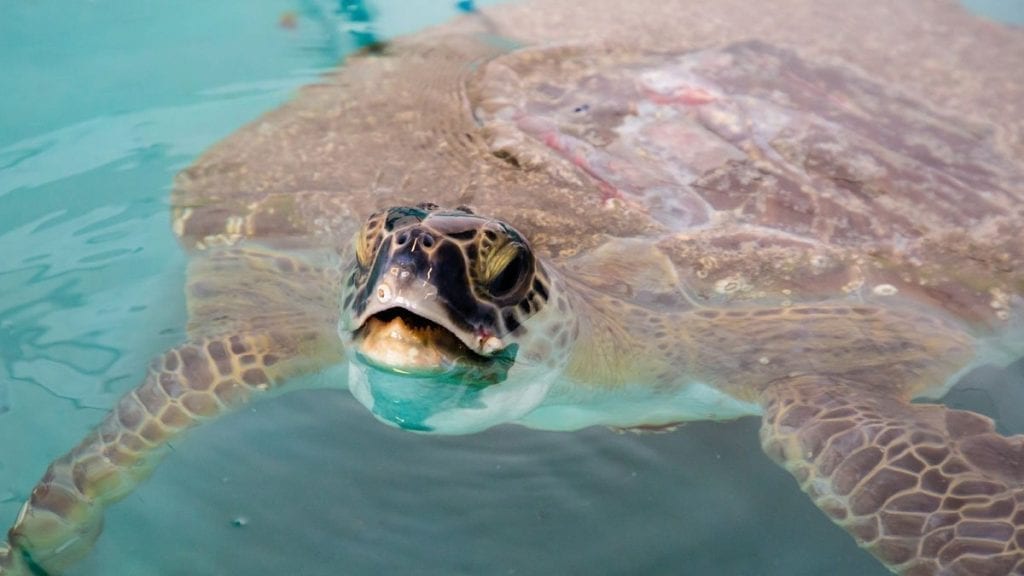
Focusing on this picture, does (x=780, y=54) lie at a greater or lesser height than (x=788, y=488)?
greater

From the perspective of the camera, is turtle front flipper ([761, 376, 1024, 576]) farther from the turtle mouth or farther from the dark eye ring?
the turtle mouth

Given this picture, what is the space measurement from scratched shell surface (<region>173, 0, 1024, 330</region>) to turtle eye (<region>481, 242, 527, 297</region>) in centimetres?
74

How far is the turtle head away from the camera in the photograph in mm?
1896

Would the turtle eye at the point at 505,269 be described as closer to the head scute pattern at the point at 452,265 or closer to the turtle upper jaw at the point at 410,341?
the head scute pattern at the point at 452,265

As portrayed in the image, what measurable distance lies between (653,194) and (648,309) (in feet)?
1.47

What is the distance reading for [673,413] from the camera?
2.94 metres

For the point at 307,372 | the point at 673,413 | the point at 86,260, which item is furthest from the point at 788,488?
the point at 86,260

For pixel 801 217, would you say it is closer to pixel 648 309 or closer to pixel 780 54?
pixel 648 309

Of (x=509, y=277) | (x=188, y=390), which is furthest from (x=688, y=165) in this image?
(x=188, y=390)

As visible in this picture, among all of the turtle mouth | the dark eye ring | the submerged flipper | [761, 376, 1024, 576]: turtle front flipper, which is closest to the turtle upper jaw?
the turtle mouth

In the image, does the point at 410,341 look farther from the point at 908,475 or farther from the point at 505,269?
the point at 908,475

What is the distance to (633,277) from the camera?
2869 millimetres

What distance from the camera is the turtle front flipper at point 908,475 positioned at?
81.8 inches

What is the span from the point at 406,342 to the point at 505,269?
0.32 metres
